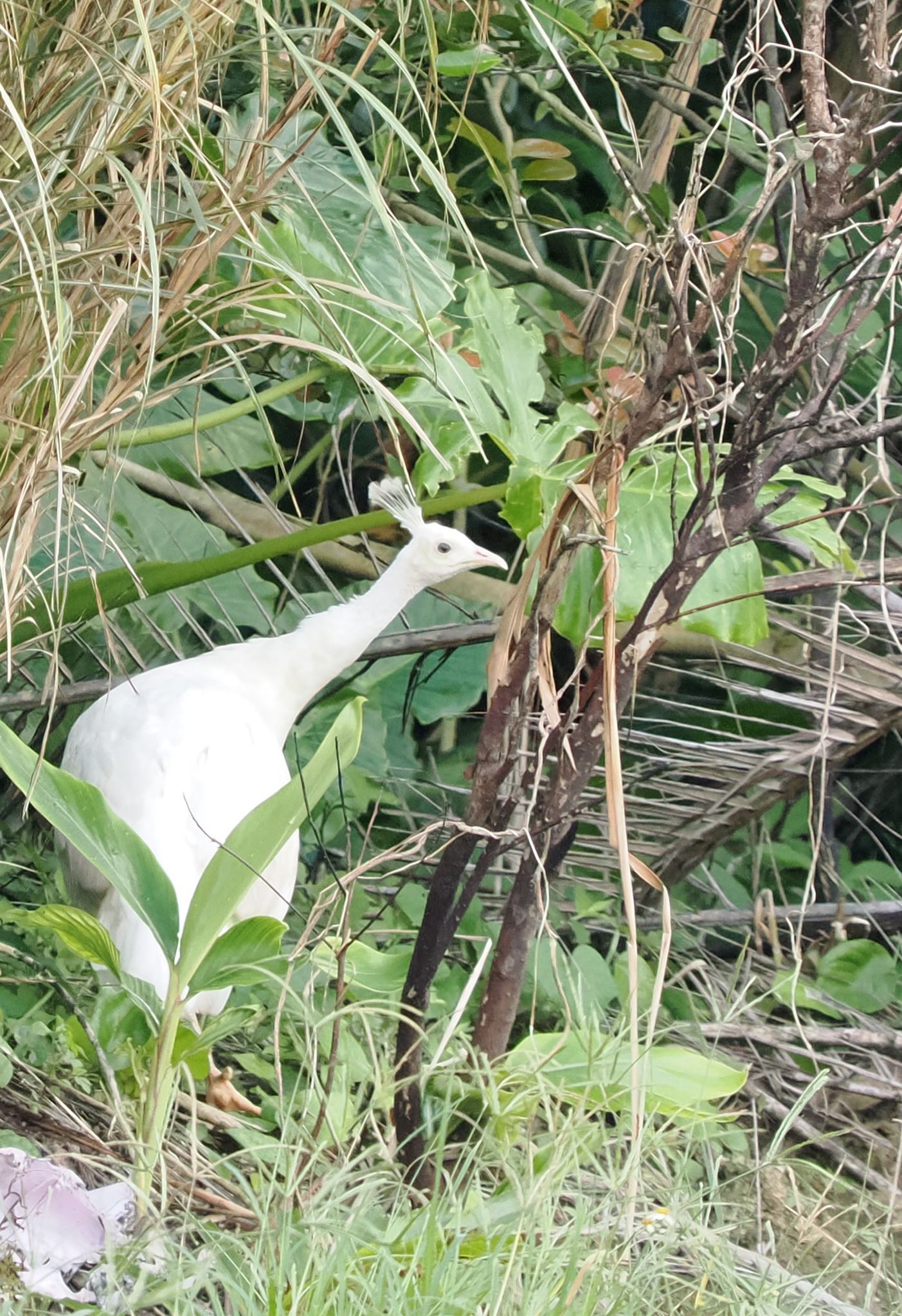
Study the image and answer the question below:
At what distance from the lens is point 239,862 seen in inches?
31.1

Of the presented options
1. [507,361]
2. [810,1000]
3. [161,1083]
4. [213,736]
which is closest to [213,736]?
[213,736]

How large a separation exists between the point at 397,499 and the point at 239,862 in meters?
0.81

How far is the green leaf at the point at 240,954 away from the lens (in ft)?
2.60

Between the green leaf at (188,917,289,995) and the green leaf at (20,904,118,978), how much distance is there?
0.07m

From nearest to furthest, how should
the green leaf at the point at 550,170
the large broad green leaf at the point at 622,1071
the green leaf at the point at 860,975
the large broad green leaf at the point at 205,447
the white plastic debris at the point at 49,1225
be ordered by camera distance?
the white plastic debris at the point at 49,1225
the large broad green leaf at the point at 622,1071
the green leaf at the point at 860,975
the large broad green leaf at the point at 205,447
the green leaf at the point at 550,170

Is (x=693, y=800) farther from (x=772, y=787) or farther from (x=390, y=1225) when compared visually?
(x=390, y=1225)

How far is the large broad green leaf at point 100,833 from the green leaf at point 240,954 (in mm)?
26

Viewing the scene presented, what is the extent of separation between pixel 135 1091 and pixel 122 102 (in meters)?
0.70

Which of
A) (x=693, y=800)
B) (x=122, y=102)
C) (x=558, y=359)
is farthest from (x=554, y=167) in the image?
(x=122, y=102)

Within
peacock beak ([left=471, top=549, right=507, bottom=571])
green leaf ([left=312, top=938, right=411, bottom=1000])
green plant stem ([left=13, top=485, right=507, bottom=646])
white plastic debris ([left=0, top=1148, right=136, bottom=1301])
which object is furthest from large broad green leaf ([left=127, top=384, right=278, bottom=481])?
white plastic debris ([left=0, top=1148, right=136, bottom=1301])

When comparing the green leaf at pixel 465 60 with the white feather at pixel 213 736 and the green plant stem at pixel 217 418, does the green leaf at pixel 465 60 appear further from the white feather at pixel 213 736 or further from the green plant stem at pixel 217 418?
the white feather at pixel 213 736

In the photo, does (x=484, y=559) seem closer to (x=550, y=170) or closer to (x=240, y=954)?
(x=550, y=170)

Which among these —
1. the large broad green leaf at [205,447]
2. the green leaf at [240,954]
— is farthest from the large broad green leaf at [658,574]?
the large broad green leaf at [205,447]

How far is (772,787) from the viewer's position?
1560mm
